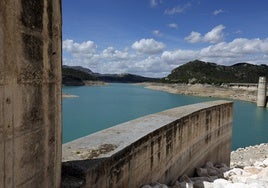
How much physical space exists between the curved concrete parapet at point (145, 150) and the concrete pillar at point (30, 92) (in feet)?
2.97

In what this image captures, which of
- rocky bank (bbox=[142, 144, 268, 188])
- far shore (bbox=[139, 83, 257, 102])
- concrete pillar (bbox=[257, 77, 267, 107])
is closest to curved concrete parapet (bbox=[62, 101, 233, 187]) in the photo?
rocky bank (bbox=[142, 144, 268, 188])

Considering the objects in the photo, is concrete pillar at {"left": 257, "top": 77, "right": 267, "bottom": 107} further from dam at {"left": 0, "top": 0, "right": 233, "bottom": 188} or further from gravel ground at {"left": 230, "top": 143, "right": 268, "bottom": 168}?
dam at {"left": 0, "top": 0, "right": 233, "bottom": 188}

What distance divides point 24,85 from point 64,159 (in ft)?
6.11

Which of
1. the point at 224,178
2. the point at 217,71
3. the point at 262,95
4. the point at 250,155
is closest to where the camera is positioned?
the point at 224,178

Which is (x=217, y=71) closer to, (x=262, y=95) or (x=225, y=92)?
(x=225, y=92)

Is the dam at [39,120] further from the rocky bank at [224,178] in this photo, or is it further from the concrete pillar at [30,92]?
the rocky bank at [224,178]

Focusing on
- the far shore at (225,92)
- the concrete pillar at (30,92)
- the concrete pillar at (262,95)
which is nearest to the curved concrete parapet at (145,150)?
the concrete pillar at (30,92)

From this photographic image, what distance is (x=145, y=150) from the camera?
17.5 feet

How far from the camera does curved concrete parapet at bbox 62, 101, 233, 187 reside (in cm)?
391

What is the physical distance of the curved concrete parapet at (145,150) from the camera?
12.8 ft

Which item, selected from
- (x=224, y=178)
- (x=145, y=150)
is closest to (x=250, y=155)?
(x=224, y=178)

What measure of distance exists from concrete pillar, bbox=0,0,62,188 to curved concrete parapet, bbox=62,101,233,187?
2.97ft

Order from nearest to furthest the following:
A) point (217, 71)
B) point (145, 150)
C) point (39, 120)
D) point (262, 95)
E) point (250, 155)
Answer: point (39, 120)
point (145, 150)
point (250, 155)
point (262, 95)
point (217, 71)

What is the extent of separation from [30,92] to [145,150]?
3279mm
